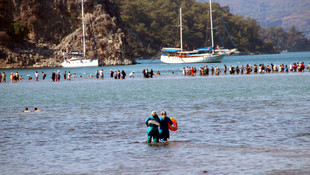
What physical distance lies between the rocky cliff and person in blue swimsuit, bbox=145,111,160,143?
343ft

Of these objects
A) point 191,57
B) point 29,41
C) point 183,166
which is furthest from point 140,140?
point 29,41

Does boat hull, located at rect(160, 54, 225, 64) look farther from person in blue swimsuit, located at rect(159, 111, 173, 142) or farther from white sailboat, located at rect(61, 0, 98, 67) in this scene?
person in blue swimsuit, located at rect(159, 111, 173, 142)

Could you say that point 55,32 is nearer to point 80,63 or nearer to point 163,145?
point 80,63

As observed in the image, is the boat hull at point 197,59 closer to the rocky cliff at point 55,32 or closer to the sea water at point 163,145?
the rocky cliff at point 55,32

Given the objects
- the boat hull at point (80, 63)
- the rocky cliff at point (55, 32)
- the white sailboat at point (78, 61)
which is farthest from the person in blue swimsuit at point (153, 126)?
the rocky cliff at point (55, 32)

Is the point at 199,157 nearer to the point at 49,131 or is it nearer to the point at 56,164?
the point at 56,164

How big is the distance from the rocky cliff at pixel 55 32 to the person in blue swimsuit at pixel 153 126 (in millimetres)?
104469

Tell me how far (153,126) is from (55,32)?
118 metres

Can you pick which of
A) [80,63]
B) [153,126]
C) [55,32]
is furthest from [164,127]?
[55,32]

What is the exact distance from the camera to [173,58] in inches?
4850

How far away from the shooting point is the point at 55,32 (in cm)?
12988

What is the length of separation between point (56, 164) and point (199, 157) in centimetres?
452

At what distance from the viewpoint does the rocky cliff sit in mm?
121125

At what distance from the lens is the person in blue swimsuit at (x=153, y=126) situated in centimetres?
1627
